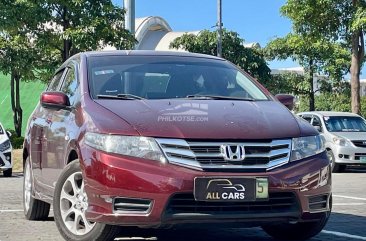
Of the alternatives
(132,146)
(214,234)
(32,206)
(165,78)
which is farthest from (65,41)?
(132,146)

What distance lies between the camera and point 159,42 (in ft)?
200

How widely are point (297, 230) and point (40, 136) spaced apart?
2614 mm

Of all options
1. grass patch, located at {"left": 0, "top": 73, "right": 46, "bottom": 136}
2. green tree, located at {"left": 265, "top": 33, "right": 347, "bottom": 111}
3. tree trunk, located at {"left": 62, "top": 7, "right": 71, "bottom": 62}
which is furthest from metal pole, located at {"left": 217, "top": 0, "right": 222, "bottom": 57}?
grass patch, located at {"left": 0, "top": 73, "right": 46, "bottom": 136}

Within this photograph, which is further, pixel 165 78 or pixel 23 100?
pixel 23 100

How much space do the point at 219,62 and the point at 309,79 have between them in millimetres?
32120

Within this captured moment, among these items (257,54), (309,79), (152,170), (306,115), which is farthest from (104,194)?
(257,54)

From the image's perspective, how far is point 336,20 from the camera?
25438mm

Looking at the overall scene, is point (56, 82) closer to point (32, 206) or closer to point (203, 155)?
point (32, 206)

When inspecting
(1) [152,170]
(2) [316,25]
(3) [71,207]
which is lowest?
(3) [71,207]

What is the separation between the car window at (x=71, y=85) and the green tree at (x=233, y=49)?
3345 centimetres

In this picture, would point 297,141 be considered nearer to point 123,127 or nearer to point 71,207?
point 123,127

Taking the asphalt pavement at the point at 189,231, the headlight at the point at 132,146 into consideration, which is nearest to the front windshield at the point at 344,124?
the asphalt pavement at the point at 189,231

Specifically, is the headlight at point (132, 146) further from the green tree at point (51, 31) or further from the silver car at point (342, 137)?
the green tree at point (51, 31)

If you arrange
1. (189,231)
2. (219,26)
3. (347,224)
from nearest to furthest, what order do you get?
(189,231)
(347,224)
(219,26)
